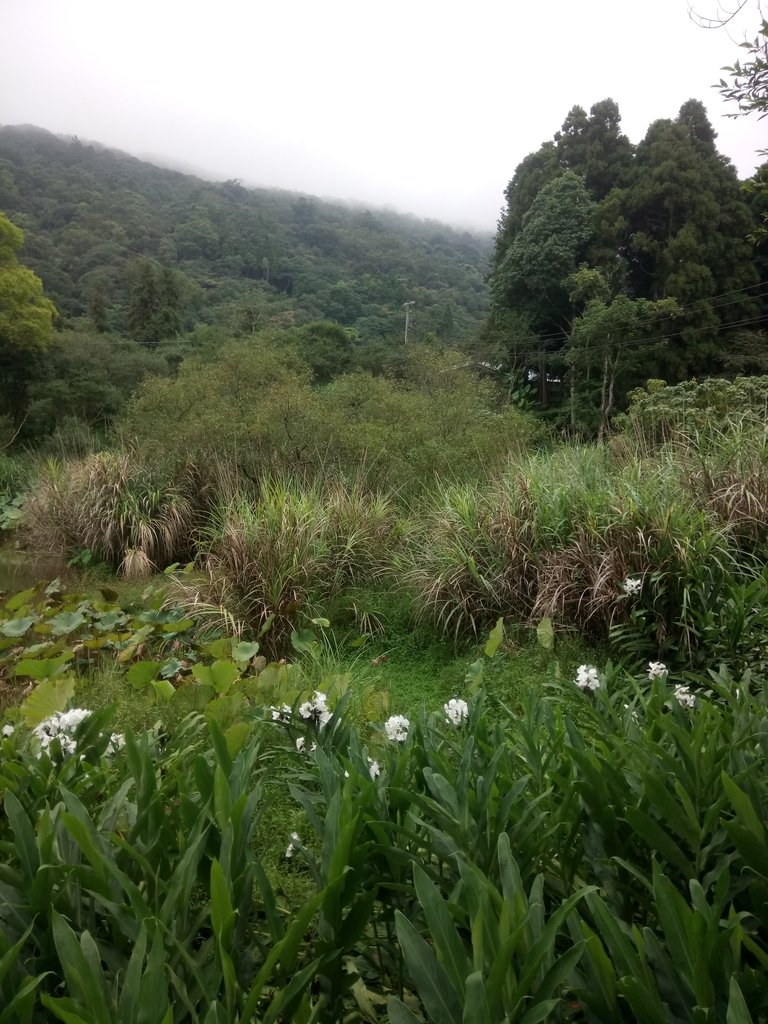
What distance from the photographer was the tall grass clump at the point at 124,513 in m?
7.69

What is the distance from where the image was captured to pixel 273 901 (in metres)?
1.07

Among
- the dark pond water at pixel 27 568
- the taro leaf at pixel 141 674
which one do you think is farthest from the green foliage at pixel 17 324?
the taro leaf at pixel 141 674

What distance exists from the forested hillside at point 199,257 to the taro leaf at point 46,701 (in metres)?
22.7

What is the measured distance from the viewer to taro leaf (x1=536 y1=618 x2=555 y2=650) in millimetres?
3775

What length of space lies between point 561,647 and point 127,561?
17.0 ft

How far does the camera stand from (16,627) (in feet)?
14.0

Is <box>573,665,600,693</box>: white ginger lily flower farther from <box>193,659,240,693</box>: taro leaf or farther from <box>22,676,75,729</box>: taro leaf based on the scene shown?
<box>22,676,75,729</box>: taro leaf

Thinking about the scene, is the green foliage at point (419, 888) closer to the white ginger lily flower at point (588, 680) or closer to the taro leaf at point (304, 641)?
the white ginger lily flower at point (588, 680)

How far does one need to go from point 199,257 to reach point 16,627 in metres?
37.2

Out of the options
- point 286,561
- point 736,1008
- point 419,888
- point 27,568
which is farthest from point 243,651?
point 27,568

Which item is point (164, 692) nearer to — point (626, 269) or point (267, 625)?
point (267, 625)

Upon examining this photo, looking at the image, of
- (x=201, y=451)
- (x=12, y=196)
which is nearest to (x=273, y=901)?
(x=201, y=451)

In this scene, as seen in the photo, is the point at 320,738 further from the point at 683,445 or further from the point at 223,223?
the point at 223,223

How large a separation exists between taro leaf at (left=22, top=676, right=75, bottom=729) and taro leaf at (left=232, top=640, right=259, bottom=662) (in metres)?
1.28
